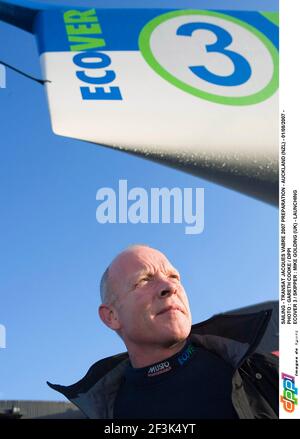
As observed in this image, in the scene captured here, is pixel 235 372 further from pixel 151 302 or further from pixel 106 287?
pixel 106 287

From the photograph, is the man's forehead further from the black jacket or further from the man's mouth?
the black jacket

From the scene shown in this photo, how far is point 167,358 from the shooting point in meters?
2.45

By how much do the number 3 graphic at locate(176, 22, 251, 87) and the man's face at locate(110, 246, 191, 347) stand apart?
2.60 ft

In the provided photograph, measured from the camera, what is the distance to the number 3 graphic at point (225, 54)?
8.21 feet

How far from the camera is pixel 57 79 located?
2.47 m

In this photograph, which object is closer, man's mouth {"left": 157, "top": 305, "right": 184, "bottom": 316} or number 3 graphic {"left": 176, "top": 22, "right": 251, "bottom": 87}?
man's mouth {"left": 157, "top": 305, "right": 184, "bottom": 316}

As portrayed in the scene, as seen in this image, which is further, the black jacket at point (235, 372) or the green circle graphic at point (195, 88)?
the green circle graphic at point (195, 88)

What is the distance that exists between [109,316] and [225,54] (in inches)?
48.4

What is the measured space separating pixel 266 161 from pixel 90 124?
0.76m

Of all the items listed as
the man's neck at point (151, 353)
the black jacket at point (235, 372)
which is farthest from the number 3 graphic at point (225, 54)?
the man's neck at point (151, 353)

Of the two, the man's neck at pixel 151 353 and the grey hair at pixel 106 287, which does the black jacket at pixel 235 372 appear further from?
the grey hair at pixel 106 287

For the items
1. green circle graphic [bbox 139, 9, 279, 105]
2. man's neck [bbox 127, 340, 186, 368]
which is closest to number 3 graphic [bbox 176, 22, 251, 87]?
green circle graphic [bbox 139, 9, 279, 105]

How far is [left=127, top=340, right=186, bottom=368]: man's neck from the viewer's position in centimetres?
244
